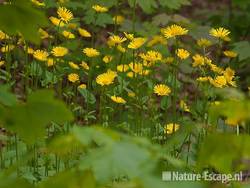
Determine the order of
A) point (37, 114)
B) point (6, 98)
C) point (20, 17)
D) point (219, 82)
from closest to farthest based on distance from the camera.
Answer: point (37, 114) → point (6, 98) → point (20, 17) → point (219, 82)

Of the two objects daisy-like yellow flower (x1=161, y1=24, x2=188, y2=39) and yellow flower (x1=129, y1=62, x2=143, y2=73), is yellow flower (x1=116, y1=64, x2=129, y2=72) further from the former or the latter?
daisy-like yellow flower (x1=161, y1=24, x2=188, y2=39)

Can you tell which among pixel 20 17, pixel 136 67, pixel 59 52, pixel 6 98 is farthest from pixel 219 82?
pixel 6 98

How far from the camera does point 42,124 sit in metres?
1.31

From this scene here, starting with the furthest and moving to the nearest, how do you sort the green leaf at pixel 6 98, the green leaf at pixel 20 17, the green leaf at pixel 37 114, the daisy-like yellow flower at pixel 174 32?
the daisy-like yellow flower at pixel 174 32 → the green leaf at pixel 20 17 → the green leaf at pixel 6 98 → the green leaf at pixel 37 114

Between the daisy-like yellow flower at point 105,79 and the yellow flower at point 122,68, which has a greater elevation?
the daisy-like yellow flower at point 105,79

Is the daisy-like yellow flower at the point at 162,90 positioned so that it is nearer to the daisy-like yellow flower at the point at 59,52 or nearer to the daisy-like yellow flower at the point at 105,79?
the daisy-like yellow flower at the point at 105,79

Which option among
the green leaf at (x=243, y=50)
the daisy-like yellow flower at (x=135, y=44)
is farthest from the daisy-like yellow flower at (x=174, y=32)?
the green leaf at (x=243, y=50)

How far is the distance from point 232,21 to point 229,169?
4266 mm

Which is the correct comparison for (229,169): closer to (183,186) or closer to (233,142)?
(233,142)

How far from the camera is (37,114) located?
129 cm

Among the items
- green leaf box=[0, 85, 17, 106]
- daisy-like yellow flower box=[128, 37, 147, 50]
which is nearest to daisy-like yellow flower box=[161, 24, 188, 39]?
daisy-like yellow flower box=[128, 37, 147, 50]

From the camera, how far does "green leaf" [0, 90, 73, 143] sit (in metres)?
1.28

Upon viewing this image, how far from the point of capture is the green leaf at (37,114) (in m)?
1.28

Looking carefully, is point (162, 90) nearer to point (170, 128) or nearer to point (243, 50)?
point (170, 128)
